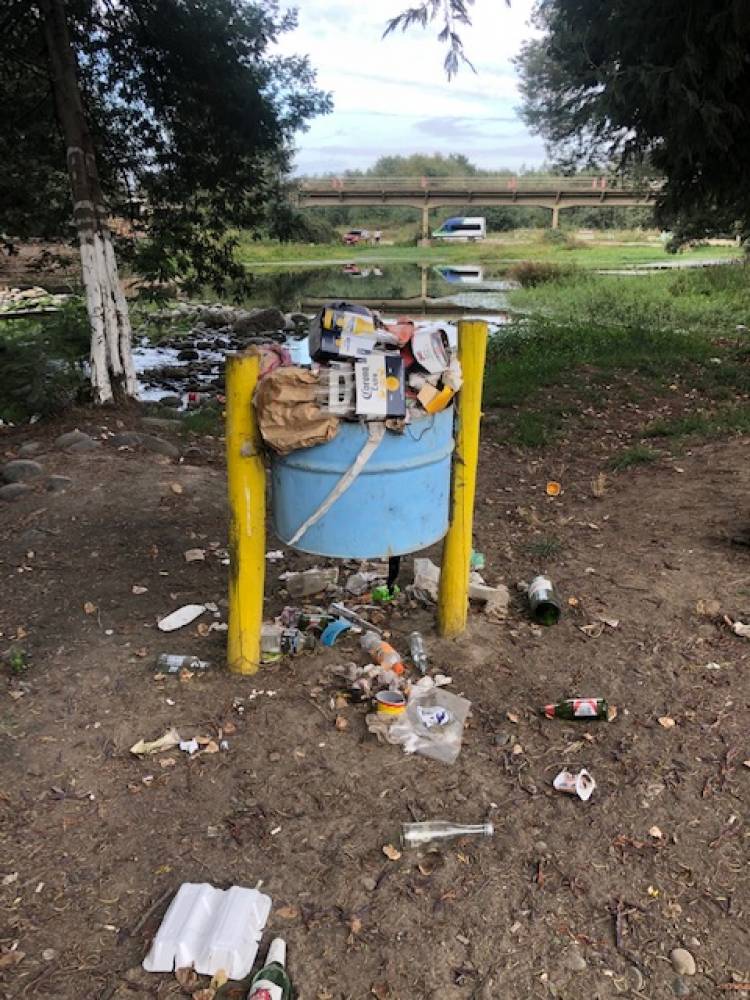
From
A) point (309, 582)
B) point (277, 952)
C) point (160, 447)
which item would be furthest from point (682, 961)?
point (160, 447)

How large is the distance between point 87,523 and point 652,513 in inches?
137

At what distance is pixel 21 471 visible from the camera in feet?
17.5

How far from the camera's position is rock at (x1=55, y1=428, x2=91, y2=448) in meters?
5.95

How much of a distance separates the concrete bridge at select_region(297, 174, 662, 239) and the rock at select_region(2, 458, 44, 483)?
41.9m

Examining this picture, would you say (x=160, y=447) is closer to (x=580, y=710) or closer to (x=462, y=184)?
(x=580, y=710)

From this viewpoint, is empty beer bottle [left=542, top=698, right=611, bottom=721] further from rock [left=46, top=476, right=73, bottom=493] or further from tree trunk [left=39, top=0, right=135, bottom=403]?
tree trunk [left=39, top=0, right=135, bottom=403]

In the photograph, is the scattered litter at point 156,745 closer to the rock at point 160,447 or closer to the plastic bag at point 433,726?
the plastic bag at point 433,726

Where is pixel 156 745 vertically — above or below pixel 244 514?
below

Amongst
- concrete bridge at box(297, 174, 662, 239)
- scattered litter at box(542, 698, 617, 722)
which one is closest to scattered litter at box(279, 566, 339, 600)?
scattered litter at box(542, 698, 617, 722)

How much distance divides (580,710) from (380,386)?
1.40m

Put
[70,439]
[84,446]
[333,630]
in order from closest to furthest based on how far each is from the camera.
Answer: [333,630]
[84,446]
[70,439]

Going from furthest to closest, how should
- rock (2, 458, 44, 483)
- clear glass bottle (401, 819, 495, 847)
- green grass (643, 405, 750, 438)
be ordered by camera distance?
green grass (643, 405, 750, 438) < rock (2, 458, 44, 483) < clear glass bottle (401, 819, 495, 847)

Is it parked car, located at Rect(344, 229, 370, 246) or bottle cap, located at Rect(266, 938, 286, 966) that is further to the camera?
parked car, located at Rect(344, 229, 370, 246)

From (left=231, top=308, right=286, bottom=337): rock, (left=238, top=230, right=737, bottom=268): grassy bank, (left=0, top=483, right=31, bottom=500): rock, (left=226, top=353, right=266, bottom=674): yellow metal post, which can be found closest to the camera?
(left=226, top=353, right=266, bottom=674): yellow metal post
